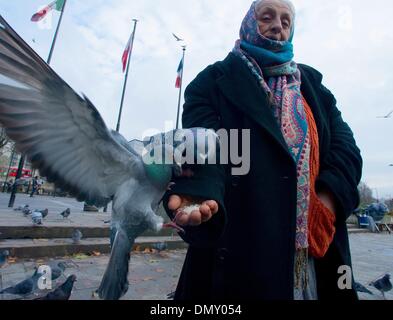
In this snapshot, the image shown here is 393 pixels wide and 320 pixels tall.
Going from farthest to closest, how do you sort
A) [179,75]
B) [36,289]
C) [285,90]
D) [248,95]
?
1. [179,75]
2. [36,289]
3. [285,90]
4. [248,95]

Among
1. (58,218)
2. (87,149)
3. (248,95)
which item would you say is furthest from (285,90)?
(58,218)

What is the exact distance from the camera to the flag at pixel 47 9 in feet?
34.2

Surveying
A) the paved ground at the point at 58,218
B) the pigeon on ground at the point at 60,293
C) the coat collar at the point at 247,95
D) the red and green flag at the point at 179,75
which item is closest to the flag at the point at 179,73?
the red and green flag at the point at 179,75

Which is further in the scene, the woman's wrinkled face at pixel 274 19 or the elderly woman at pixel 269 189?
the woman's wrinkled face at pixel 274 19

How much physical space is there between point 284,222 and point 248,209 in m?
0.17

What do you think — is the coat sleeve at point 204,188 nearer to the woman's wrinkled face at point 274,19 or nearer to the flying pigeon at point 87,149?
the flying pigeon at point 87,149

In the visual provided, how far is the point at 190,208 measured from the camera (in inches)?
41.2

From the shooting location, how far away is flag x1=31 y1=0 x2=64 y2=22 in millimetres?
10422

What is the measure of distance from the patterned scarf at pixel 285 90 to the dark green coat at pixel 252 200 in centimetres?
10

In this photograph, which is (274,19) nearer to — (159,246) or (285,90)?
(285,90)

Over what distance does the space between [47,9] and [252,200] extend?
12706mm

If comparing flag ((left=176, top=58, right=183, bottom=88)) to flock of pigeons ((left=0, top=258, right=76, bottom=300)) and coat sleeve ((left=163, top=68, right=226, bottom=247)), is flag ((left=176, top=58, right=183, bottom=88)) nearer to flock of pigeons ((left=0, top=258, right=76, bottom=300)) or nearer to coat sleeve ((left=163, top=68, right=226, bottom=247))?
flock of pigeons ((left=0, top=258, right=76, bottom=300))

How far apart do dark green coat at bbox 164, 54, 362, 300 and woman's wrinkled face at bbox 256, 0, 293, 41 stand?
0.28m

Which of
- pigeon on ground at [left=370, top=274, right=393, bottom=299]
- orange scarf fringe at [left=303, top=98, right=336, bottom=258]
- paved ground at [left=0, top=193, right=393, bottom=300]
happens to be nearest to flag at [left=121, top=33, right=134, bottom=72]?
paved ground at [left=0, top=193, right=393, bottom=300]
